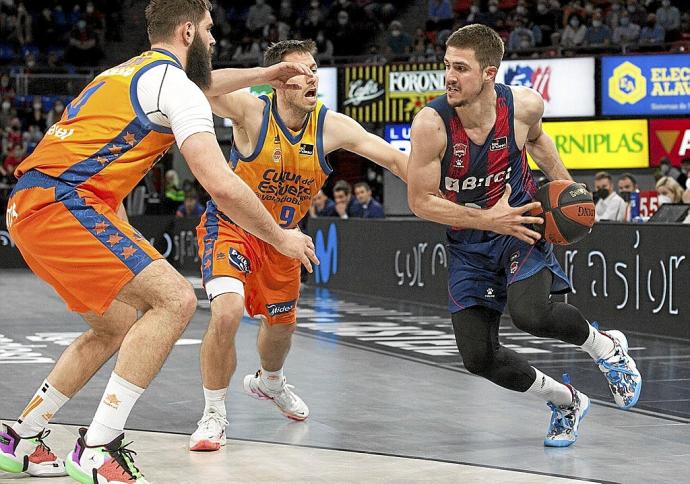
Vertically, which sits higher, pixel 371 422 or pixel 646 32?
pixel 646 32

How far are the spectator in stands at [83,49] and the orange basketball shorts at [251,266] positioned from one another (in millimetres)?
21046

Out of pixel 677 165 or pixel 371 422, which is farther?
pixel 677 165

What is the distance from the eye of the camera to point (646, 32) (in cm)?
2181

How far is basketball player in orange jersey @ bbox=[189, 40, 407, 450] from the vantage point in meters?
6.07

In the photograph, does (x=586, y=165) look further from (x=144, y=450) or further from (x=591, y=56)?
(x=144, y=450)

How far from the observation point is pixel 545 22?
23.5 metres

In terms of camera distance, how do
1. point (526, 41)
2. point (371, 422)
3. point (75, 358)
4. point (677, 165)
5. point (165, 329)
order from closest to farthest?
point (165, 329) → point (75, 358) → point (371, 422) → point (677, 165) → point (526, 41)

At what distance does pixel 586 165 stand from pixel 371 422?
1537cm

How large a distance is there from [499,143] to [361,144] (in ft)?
2.64

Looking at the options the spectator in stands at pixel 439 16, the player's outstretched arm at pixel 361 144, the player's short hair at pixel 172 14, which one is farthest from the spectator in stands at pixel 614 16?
the player's short hair at pixel 172 14

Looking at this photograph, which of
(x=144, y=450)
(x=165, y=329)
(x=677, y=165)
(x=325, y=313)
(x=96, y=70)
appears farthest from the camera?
(x=96, y=70)

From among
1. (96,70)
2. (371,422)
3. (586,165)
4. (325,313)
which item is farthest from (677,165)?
(371,422)

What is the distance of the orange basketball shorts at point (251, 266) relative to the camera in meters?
6.05

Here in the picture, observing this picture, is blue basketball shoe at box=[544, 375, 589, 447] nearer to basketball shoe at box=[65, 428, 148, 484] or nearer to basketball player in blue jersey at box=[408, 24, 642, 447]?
basketball player in blue jersey at box=[408, 24, 642, 447]
